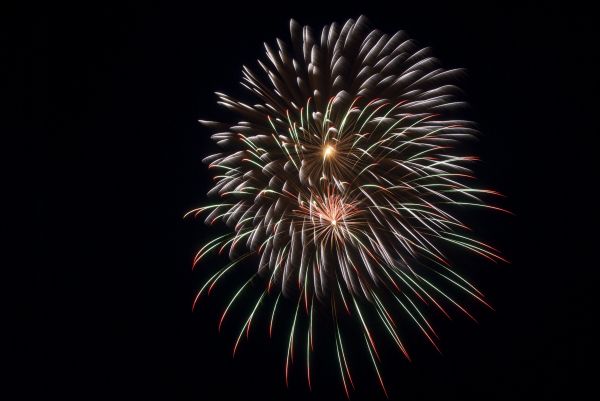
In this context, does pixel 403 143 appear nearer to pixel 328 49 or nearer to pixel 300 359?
pixel 328 49

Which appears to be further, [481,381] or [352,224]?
[481,381]

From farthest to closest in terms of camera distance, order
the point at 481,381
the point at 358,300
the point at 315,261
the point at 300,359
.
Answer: the point at 300,359 < the point at 481,381 < the point at 358,300 < the point at 315,261

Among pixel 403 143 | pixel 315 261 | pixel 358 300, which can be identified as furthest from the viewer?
pixel 358 300

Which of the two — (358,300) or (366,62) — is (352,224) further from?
(366,62)

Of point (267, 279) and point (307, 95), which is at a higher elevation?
point (307, 95)

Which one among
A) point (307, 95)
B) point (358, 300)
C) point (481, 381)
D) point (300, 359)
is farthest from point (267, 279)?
point (300, 359)

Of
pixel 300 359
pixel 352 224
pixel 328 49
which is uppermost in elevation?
pixel 300 359
